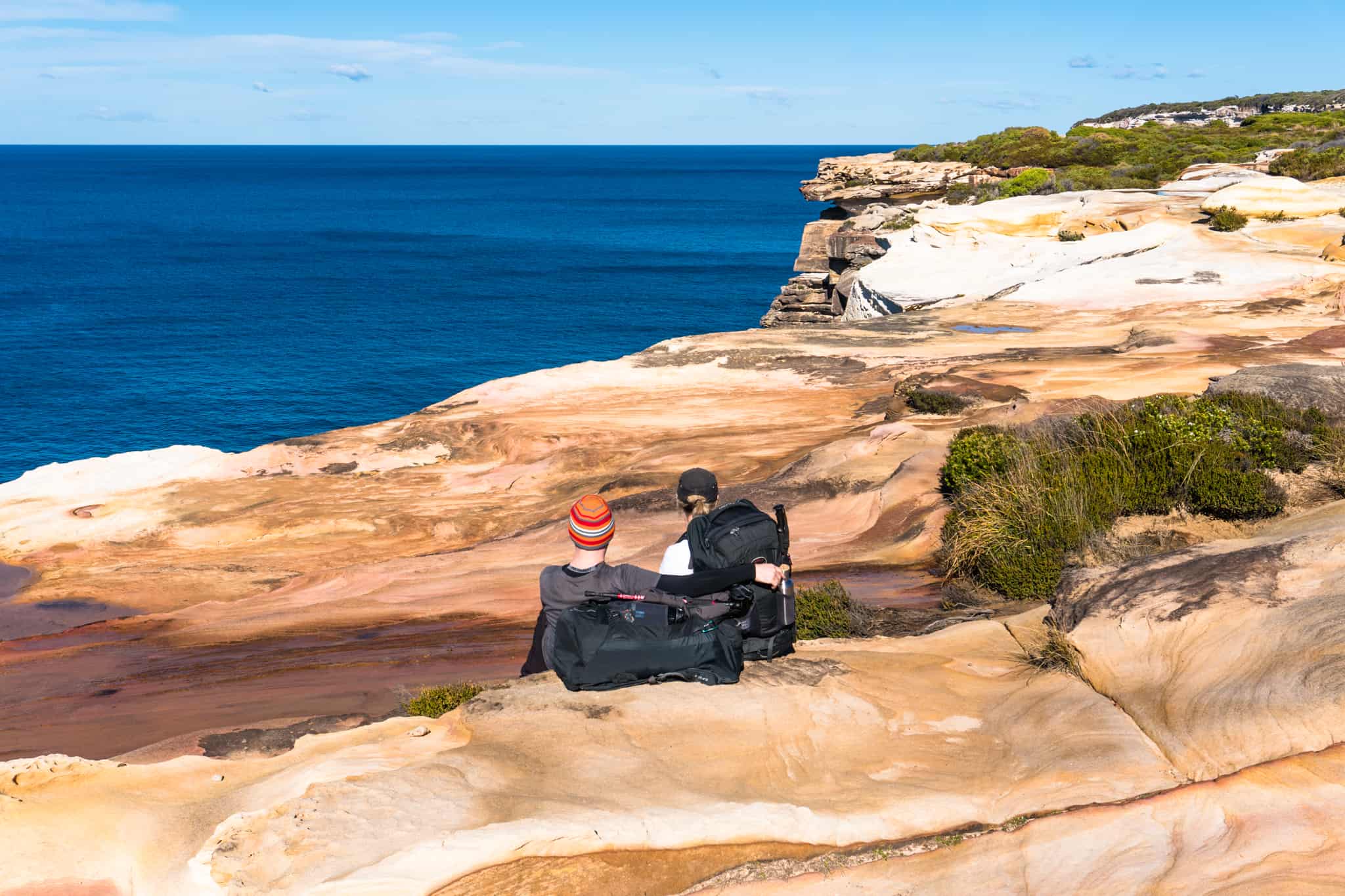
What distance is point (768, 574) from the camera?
746 centimetres

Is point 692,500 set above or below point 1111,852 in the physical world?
above

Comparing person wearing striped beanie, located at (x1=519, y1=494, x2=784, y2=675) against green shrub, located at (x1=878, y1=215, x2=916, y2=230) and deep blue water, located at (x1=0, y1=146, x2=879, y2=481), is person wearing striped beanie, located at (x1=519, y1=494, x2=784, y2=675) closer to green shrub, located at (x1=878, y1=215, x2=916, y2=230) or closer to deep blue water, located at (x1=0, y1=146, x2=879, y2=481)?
deep blue water, located at (x1=0, y1=146, x2=879, y2=481)

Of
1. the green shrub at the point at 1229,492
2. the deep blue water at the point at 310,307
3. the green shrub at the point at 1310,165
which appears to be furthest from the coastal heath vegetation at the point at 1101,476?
the deep blue water at the point at 310,307

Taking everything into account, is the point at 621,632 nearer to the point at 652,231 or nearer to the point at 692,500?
the point at 692,500

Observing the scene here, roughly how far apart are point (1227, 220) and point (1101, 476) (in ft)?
79.1

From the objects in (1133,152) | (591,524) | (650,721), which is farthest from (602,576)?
(1133,152)

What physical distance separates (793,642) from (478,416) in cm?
1409

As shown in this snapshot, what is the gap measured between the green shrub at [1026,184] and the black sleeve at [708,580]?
46.5 m

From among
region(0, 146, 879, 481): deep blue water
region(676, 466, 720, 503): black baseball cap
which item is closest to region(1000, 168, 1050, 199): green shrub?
region(0, 146, 879, 481): deep blue water

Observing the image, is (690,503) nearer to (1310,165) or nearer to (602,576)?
(602,576)

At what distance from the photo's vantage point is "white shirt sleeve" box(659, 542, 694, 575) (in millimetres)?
7672

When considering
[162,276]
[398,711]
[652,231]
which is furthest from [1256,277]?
[652,231]

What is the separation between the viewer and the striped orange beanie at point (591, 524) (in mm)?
7289

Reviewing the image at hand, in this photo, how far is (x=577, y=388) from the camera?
74.5 feet
